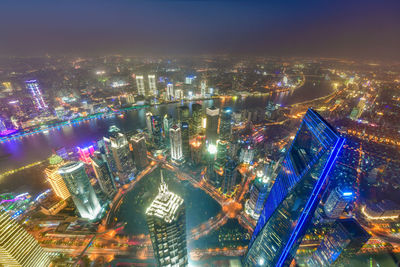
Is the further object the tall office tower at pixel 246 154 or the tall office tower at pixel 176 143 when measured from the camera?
the tall office tower at pixel 176 143

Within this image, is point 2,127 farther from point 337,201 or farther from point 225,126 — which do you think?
point 337,201

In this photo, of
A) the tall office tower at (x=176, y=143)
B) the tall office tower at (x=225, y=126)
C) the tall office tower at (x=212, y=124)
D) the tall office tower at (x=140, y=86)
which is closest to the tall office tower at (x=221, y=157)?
the tall office tower at (x=212, y=124)

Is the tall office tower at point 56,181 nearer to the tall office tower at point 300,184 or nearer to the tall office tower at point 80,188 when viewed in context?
the tall office tower at point 80,188

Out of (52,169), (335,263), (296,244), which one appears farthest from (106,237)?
(335,263)

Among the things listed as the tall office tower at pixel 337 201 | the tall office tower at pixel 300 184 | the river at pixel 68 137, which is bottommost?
the river at pixel 68 137

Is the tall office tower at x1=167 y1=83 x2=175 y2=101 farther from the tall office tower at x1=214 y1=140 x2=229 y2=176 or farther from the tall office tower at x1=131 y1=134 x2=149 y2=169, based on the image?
the tall office tower at x1=214 y1=140 x2=229 y2=176

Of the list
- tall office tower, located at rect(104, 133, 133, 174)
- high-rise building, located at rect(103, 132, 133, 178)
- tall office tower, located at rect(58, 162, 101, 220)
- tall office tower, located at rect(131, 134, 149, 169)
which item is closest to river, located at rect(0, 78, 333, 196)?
tall office tower, located at rect(58, 162, 101, 220)

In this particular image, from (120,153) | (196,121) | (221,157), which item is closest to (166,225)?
(221,157)

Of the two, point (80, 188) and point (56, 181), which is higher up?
point (80, 188)
